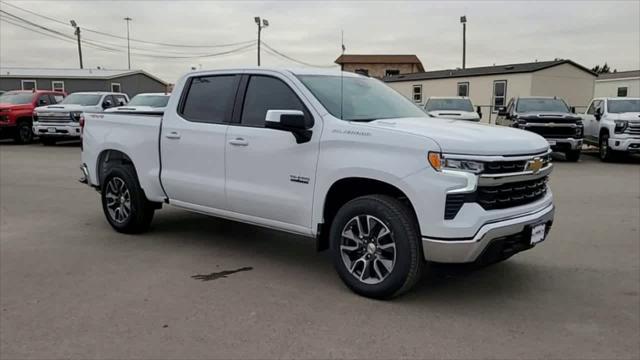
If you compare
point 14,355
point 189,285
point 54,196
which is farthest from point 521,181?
point 54,196

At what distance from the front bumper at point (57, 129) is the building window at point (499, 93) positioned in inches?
820

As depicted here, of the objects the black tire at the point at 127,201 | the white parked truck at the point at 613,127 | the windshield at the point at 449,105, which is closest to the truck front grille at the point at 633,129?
the white parked truck at the point at 613,127

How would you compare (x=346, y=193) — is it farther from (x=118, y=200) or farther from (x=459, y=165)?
(x=118, y=200)

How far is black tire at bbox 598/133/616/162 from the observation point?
51.0ft

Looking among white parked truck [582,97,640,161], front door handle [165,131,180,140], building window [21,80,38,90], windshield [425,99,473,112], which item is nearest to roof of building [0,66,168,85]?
building window [21,80,38,90]

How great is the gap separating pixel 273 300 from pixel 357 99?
2.01 m

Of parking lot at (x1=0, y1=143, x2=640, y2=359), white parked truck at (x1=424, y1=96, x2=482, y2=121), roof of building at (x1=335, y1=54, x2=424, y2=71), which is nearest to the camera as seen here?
parking lot at (x1=0, y1=143, x2=640, y2=359)

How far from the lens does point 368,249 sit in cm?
447

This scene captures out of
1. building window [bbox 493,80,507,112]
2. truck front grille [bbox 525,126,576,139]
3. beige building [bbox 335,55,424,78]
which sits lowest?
truck front grille [bbox 525,126,576,139]

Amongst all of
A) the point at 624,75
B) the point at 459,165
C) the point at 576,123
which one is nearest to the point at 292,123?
the point at 459,165

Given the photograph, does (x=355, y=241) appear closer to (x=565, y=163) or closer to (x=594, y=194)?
(x=594, y=194)

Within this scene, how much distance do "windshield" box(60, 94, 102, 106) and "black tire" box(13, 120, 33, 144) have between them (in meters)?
1.39

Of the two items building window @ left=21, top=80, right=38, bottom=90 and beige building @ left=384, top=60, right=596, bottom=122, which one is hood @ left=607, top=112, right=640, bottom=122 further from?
building window @ left=21, top=80, right=38, bottom=90

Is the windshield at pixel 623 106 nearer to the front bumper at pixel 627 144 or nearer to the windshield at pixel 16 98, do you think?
the front bumper at pixel 627 144
